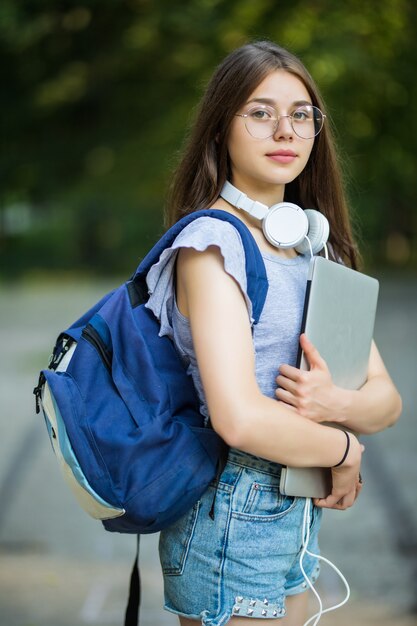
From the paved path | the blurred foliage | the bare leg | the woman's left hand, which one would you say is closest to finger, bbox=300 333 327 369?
the woman's left hand

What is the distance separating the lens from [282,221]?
1860 mm

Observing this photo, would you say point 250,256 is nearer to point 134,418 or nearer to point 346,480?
point 134,418

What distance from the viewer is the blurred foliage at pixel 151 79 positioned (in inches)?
337

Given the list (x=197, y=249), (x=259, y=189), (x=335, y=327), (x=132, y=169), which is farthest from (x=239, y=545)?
(x=132, y=169)

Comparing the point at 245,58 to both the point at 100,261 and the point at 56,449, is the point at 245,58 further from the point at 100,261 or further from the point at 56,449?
the point at 100,261

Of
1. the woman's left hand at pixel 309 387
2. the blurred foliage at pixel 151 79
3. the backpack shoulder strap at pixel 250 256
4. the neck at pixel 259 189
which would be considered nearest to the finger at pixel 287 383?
the woman's left hand at pixel 309 387

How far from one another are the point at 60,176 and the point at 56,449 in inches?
435

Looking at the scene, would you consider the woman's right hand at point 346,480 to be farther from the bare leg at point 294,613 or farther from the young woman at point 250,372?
the bare leg at point 294,613

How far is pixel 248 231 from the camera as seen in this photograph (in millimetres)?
1770

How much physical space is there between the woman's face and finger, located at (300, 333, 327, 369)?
338 mm

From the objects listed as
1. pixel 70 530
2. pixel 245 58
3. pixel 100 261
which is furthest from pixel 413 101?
pixel 100 261

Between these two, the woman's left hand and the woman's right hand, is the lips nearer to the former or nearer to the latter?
the woman's left hand

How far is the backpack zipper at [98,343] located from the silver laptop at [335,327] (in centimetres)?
36

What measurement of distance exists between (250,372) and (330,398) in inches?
9.1
